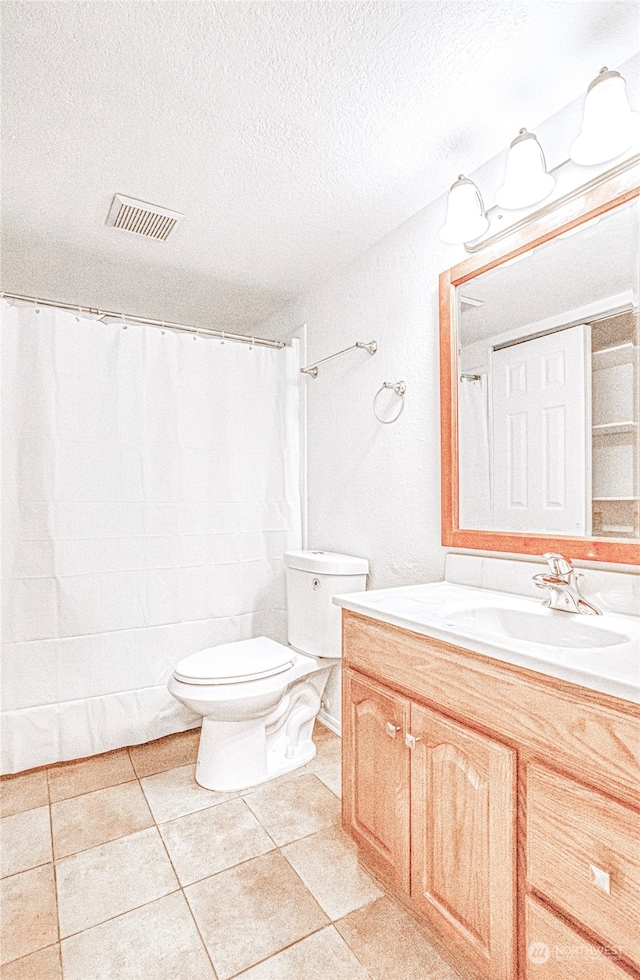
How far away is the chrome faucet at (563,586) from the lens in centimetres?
121

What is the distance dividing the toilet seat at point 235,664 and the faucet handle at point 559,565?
1.10m

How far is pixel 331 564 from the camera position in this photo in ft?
6.77

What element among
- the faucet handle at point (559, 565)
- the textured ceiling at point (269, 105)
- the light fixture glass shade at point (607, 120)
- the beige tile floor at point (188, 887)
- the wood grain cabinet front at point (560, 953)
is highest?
the textured ceiling at point (269, 105)

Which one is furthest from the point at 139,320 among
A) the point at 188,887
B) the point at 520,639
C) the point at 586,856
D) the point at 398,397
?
the point at 586,856

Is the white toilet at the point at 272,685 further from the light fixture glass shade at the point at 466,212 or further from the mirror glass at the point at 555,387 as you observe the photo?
the light fixture glass shade at the point at 466,212

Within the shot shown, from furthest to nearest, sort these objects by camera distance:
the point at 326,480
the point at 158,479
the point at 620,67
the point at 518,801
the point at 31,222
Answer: the point at 326,480
the point at 158,479
the point at 31,222
the point at 620,67
the point at 518,801

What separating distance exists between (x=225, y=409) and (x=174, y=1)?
1.53 metres

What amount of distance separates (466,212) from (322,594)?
143 cm

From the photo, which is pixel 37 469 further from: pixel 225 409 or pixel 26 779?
pixel 26 779

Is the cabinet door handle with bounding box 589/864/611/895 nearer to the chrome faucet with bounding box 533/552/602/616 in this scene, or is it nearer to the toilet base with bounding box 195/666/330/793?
the chrome faucet with bounding box 533/552/602/616

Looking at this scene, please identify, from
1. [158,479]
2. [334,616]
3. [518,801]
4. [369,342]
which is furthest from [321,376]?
[518,801]

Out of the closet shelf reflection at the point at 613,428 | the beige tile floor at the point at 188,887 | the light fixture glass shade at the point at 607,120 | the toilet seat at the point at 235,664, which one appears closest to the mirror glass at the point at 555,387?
the closet shelf reflection at the point at 613,428

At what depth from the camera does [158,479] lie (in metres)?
2.29

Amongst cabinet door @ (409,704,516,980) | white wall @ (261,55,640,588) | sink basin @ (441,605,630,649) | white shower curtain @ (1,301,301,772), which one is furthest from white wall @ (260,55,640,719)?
cabinet door @ (409,704,516,980)
